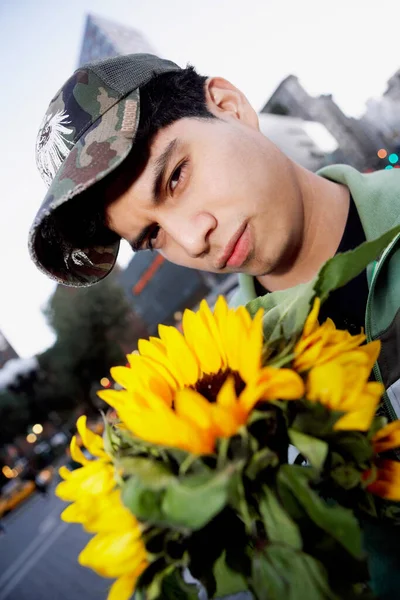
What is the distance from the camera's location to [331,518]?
367 millimetres

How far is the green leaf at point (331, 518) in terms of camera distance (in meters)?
0.36

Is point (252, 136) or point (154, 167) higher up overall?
point (154, 167)

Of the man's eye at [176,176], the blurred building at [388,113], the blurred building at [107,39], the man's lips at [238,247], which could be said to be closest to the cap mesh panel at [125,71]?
the man's eye at [176,176]

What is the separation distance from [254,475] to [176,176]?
118 centimetres

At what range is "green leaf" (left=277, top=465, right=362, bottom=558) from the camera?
1.19 feet

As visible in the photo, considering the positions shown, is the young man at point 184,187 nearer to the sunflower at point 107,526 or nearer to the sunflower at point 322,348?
the sunflower at point 322,348

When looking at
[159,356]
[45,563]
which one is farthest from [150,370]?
[45,563]

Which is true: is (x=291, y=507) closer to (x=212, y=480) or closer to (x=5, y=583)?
(x=212, y=480)

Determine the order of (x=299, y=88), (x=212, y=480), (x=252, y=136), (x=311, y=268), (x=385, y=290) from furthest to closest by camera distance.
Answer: (x=299, y=88)
(x=311, y=268)
(x=252, y=136)
(x=385, y=290)
(x=212, y=480)

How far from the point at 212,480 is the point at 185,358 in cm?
25

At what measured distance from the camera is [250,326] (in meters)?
0.50

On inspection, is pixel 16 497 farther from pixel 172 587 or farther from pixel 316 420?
pixel 316 420

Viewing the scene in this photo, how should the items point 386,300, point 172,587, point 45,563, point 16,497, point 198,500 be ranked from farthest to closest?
point 16,497 → point 45,563 → point 386,300 → point 172,587 → point 198,500

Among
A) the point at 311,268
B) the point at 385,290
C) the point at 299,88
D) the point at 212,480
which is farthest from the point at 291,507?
the point at 299,88
